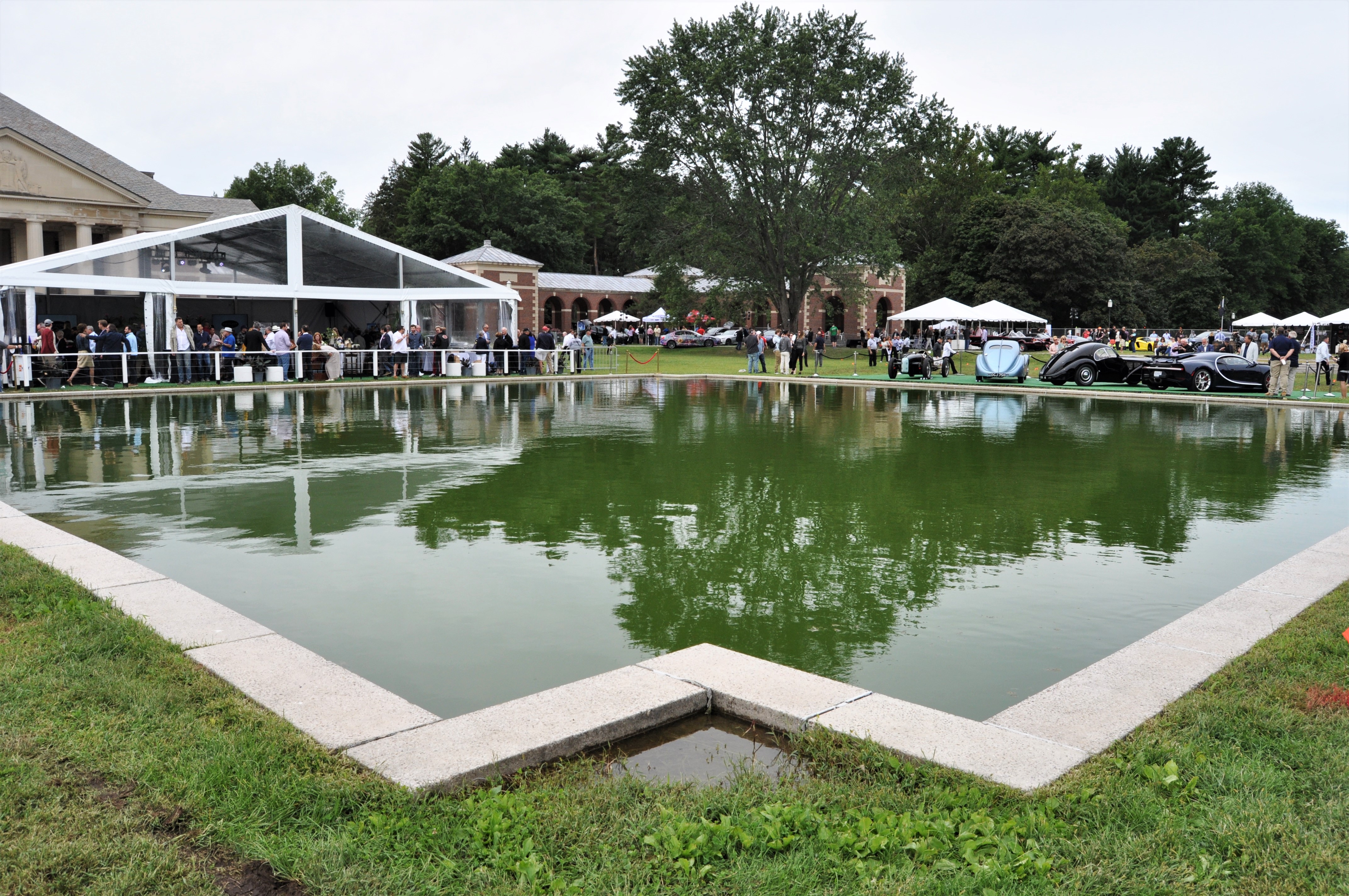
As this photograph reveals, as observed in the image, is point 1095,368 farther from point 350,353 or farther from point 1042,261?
point 1042,261

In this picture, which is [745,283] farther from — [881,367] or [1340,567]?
[1340,567]

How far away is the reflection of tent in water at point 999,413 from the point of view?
1734cm

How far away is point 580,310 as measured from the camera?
233 ft

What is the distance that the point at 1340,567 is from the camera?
6840mm

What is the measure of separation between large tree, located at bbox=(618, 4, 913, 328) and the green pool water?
29.3 metres

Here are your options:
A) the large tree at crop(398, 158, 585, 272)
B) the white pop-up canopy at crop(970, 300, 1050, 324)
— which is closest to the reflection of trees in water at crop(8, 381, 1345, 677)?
the white pop-up canopy at crop(970, 300, 1050, 324)

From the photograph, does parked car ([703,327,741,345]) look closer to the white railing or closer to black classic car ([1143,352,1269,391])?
the white railing

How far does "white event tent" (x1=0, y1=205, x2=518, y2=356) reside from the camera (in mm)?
26250

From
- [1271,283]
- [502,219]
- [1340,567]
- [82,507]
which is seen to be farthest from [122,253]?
[1271,283]

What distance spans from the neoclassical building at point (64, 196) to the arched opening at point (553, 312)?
24.7 meters

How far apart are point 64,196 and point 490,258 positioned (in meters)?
22.4

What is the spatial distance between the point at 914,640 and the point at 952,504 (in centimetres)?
444

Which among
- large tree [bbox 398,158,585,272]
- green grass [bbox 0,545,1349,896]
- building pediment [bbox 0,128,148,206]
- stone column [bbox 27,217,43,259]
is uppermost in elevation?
large tree [bbox 398,158,585,272]

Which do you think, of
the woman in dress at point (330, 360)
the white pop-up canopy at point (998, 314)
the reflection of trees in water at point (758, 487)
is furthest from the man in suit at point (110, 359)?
the white pop-up canopy at point (998, 314)
